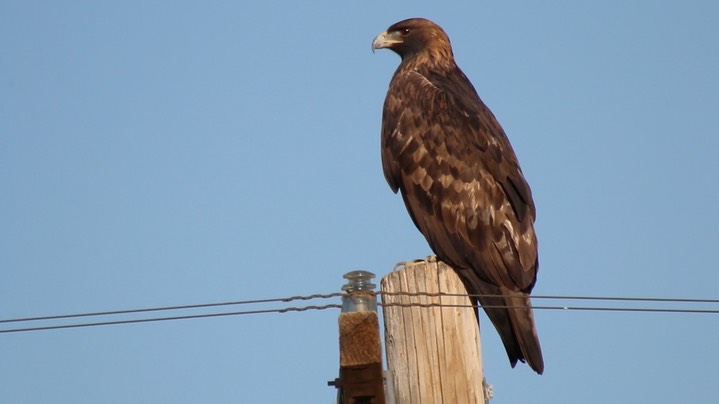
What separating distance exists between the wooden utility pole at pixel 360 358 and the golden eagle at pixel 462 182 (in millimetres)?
2072

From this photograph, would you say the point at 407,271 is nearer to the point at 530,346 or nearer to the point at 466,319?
the point at 466,319

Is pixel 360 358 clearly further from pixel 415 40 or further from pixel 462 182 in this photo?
pixel 415 40

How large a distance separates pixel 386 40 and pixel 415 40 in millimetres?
294

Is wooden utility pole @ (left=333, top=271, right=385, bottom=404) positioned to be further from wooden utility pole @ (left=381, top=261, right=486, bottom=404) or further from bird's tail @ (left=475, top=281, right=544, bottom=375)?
bird's tail @ (left=475, top=281, right=544, bottom=375)

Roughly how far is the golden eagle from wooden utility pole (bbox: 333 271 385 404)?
81.6 inches

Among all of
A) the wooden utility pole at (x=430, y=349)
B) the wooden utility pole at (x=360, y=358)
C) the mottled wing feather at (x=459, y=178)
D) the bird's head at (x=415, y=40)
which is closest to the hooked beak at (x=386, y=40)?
the bird's head at (x=415, y=40)

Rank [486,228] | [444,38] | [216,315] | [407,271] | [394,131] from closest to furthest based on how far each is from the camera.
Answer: [216,315] → [407,271] → [486,228] → [394,131] → [444,38]

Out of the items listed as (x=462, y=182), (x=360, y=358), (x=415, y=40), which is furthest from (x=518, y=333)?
(x=415, y=40)

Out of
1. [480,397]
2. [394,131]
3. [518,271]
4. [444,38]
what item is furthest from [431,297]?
[444,38]

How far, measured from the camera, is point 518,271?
7871 millimetres

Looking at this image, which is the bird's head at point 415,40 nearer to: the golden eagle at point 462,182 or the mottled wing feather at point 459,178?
the golden eagle at point 462,182

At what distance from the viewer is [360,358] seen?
5258 millimetres

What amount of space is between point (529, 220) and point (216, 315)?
11.1 ft

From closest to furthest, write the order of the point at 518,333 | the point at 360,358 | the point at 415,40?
the point at 360,358
the point at 518,333
the point at 415,40
